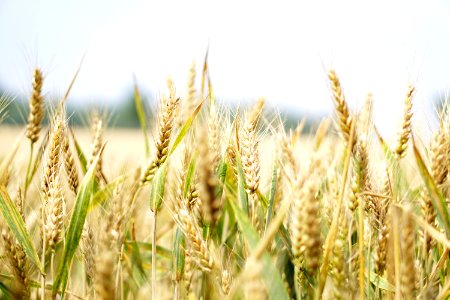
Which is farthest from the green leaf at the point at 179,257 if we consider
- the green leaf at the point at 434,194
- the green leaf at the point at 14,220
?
the green leaf at the point at 434,194

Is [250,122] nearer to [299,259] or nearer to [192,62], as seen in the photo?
[299,259]

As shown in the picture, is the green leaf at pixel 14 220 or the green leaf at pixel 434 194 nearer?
the green leaf at pixel 434 194

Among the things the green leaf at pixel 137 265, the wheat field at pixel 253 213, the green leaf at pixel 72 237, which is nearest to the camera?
the wheat field at pixel 253 213

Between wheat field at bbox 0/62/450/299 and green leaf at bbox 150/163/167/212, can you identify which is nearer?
wheat field at bbox 0/62/450/299

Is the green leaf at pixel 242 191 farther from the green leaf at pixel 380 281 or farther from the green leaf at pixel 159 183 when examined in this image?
the green leaf at pixel 380 281

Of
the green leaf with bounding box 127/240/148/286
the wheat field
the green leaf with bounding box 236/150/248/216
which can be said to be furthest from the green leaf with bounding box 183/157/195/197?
the green leaf with bounding box 127/240/148/286

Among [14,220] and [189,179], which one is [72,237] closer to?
[14,220]

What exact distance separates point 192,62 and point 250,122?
33.5 inches

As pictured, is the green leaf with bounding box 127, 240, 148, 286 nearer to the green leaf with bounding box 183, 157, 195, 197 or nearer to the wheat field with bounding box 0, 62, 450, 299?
the wheat field with bounding box 0, 62, 450, 299

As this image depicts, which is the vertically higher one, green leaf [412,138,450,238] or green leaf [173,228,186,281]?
green leaf [412,138,450,238]

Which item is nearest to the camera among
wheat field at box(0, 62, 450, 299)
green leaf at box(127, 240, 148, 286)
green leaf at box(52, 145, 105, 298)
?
wheat field at box(0, 62, 450, 299)

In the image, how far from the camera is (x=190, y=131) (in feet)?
5.67

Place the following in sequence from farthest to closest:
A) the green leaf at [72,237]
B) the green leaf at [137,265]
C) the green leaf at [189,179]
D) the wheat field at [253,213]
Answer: the green leaf at [137,265], the green leaf at [189,179], the green leaf at [72,237], the wheat field at [253,213]

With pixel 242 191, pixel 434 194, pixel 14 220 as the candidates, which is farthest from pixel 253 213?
pixel 14 220
